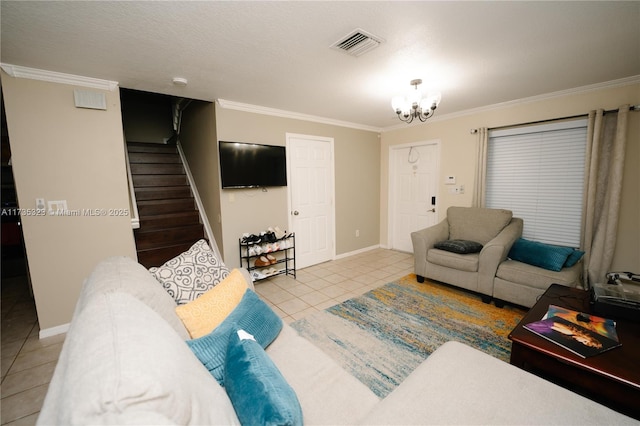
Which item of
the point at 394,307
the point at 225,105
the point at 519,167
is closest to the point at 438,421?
the point at 394,307

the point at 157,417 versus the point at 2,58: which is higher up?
the point at 2,58

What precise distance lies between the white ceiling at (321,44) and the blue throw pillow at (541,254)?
1797 millimetres

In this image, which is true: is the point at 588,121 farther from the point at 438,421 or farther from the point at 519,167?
the point at 438,421

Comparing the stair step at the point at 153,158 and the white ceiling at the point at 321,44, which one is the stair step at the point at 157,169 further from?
the white ceiling at the point at 321,44

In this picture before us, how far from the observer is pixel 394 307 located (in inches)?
112

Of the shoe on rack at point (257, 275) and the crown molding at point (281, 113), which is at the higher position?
the crown molding at point (281, 113)

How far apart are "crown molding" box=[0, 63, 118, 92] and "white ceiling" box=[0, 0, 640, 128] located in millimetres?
86

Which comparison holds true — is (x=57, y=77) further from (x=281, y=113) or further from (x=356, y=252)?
(x=356, y=252)

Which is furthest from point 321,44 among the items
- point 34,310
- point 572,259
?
point 34,310

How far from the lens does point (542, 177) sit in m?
3.47

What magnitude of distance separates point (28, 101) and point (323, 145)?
3.36 m

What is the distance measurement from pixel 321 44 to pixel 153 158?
3906mm

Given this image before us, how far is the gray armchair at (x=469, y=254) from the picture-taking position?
290 centimetres

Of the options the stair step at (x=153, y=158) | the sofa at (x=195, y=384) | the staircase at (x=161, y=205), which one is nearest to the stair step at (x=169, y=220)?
the staircase at (x=161, y=205)
